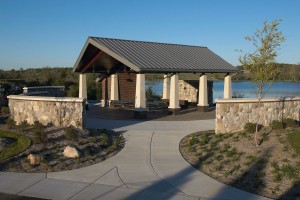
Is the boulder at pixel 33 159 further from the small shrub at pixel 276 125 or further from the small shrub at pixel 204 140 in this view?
the small shrub at pixel 276 125

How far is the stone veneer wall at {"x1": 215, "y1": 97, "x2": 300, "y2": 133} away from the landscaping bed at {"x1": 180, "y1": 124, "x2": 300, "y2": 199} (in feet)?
2.09

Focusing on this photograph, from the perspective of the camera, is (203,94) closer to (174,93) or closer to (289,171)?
(174,93)

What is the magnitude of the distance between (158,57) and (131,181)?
44.7ft

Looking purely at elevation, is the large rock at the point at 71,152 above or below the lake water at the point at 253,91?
below

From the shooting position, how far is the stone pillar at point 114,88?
1034 inches

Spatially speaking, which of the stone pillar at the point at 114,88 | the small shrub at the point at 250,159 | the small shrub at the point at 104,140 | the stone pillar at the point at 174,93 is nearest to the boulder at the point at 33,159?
the small shrub at the point at 104,140

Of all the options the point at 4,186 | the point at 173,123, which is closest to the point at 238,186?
the point at 4,186

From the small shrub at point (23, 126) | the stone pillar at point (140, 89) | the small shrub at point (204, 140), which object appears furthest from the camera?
the stone pillar at point (140, 89)

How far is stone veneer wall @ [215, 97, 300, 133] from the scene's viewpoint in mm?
14305

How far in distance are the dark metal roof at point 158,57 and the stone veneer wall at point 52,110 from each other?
194 inches

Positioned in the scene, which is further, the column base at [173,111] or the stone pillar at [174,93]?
the column base at [173,111]

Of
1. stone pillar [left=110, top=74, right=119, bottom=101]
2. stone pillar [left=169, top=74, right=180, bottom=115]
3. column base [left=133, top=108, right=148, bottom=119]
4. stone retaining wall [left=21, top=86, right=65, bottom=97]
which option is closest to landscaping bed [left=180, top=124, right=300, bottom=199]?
column base [left=133, top=108, right=148, bottom=119]

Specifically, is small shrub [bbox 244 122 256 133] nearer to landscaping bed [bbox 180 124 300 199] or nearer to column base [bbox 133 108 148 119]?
landscaping bed [bbox 180 124 300 199]

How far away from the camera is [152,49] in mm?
23094
